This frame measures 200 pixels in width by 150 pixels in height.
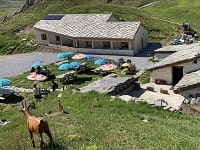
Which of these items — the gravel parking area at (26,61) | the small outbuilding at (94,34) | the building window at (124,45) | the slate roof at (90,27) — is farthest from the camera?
the slate roof at (90,27)

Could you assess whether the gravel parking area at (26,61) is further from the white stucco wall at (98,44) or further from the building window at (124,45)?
the white stucco wall at (98,44)

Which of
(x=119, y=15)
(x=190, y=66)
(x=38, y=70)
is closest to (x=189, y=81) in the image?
(x=190, y=66)

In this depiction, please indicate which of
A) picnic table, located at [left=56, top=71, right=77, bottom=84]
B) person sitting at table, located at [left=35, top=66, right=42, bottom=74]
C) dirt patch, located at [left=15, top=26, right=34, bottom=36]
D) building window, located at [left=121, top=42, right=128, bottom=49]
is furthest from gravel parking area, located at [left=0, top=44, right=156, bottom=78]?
dirt patch, located at [left=15, top=26, right=34, bottom=36]

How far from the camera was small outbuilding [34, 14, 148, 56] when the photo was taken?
60062mm

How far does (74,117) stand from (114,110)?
15.0 ft

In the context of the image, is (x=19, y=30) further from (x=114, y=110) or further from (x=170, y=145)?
(x=170, y=145)

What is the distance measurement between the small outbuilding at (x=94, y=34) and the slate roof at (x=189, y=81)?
20.2 meters

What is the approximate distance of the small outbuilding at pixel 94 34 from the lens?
6006cm

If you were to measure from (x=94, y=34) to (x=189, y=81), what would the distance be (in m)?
28.2

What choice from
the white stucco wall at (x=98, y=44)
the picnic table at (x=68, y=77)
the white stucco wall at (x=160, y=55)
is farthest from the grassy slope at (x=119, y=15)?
the picnic table at (x=68, y=77)

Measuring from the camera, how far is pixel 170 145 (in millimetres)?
19062

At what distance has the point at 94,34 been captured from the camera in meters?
62.8

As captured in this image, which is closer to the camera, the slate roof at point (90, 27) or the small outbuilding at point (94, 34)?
the small outbuilding at point (94, 34)

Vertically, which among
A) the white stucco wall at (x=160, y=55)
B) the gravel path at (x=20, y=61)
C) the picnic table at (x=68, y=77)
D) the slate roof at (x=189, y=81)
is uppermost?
the slate roof at (x=189, y=81)
